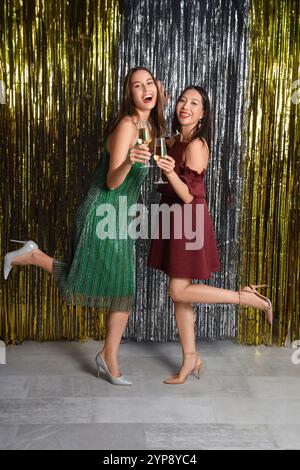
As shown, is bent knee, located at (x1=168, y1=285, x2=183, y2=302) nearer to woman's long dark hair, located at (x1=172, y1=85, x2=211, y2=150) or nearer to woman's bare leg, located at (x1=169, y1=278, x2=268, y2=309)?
woman's bare leg, located at (x1=169, y1=278, x2=268, y2=309)

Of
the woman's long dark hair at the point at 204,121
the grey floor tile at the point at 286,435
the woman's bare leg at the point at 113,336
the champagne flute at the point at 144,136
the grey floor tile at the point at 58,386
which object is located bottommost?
the grey floor tile at the point at 286,435

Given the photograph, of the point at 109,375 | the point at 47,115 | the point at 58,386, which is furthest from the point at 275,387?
the point at 47,115

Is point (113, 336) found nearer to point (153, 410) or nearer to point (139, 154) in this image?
point (153, 410)

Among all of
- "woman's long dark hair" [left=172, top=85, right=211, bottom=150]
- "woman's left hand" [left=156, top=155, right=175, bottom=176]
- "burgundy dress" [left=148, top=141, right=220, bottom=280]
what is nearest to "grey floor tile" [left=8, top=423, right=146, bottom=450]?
"burgundy dress" [left=148, top=141, right=220, bottom=280]

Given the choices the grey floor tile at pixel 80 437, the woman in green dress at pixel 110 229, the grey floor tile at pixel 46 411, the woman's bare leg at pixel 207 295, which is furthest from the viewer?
the woman's bare leg at pixel 207 295

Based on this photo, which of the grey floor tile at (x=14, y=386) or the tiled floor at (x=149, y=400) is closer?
the tiled floor at (x=149, y=400)

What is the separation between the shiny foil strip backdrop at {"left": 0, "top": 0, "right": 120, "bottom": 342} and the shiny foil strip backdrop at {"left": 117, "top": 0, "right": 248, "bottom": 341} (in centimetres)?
15

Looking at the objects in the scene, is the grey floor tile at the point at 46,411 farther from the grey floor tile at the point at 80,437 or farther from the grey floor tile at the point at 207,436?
the grey floor tile at the point at 207,436

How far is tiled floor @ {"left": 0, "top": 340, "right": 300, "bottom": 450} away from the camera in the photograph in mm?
2400

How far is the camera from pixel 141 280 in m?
3.47

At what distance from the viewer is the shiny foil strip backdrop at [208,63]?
3.30 metres

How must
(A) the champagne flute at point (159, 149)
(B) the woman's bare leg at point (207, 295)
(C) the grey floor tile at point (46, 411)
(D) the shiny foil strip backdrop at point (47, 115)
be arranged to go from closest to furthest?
(C) the grey floor tile at point (46, 411) → (A) the champagne flute at point (159, 149) → (B) the woman's bare leg at point (207, 295) → (D) the shiny foil strip backdrop at point (47, 115)

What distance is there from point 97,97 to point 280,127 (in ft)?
3.00

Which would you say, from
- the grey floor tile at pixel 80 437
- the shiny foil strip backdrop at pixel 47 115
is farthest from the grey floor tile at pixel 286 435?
the shiny foil strip backdrop at pixel 47 115
